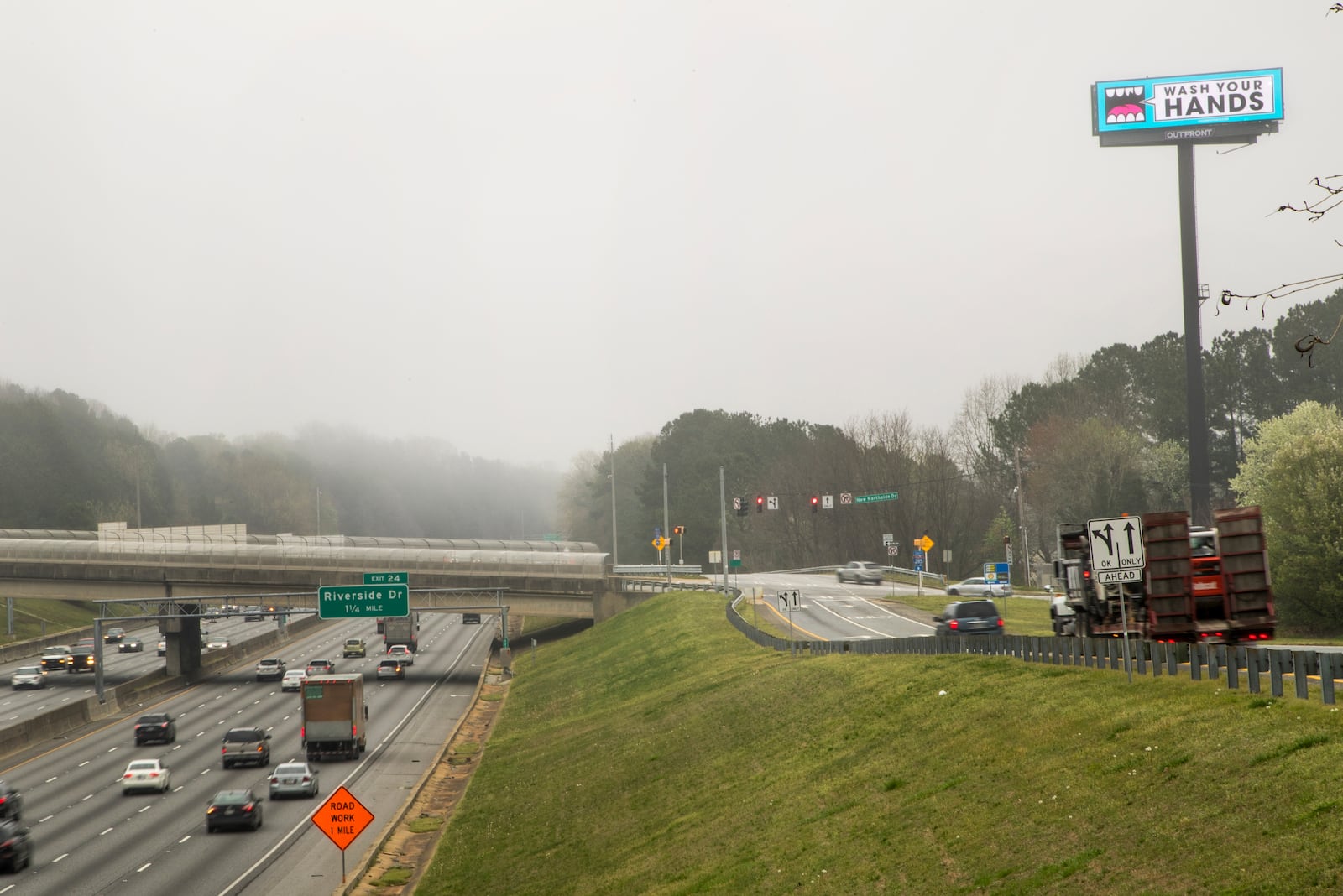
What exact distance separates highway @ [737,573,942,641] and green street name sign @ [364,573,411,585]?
806 inches

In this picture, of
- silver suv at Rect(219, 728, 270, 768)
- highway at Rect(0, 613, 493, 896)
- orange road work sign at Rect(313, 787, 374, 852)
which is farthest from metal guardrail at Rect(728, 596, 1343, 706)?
silver suv at Rect(219, 728, 270, 768)

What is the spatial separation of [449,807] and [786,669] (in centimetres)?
1335

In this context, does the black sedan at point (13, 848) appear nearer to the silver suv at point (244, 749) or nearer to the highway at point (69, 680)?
the silver suv at point (244, 749)

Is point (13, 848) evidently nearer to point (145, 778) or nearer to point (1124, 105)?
point (145, 778)

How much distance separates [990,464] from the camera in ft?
441

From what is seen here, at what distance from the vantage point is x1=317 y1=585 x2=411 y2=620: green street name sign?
62.6 metres

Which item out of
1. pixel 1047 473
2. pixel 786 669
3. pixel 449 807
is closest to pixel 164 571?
pixel 449 807

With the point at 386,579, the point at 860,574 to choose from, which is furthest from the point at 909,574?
the point at 386,579

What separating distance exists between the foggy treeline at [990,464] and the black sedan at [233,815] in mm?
61460

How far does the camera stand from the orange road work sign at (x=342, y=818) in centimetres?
2711

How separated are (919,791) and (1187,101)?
61686 mm

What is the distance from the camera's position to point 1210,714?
20938 mm

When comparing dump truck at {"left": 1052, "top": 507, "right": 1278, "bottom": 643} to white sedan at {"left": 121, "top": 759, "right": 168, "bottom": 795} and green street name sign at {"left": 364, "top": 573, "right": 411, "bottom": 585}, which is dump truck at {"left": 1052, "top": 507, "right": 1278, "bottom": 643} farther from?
green street name sign at {"left": 364, "top": 573, "right": 411, "bottom": 585}

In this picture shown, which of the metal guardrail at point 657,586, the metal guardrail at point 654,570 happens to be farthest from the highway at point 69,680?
the metal guardrail at point 654,570
